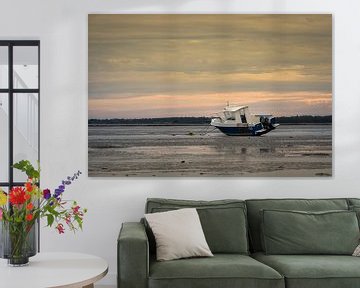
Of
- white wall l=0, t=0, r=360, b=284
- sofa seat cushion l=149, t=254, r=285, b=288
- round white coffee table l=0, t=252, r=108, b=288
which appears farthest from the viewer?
white wall l=0, t=0, r=360, b=284

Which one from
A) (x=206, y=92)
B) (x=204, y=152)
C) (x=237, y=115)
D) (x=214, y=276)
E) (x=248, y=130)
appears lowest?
(x=214, y=276)

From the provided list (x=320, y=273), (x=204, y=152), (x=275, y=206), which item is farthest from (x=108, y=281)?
(x=320, y=273)

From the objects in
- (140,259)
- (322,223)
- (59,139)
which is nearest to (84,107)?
(59,139)

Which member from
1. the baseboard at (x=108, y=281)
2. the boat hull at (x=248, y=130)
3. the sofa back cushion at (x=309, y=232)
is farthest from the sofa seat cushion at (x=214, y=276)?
the boat hull at (x=248, y=130)

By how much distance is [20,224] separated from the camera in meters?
3.57

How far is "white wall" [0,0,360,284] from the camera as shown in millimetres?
5008

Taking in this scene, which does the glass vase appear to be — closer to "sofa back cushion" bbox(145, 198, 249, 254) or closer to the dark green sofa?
the dark green sofa

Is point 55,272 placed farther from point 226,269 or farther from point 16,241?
point 226,269

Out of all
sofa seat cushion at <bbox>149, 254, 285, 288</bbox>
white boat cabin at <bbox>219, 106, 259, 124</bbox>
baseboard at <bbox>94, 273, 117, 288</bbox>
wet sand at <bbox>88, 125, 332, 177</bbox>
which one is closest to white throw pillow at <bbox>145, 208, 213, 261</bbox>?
sofa seat cushion at <bbox>149, 254, 285, 288</bbox>

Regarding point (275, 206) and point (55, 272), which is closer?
point (55, 272)

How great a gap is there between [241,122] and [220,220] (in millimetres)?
909

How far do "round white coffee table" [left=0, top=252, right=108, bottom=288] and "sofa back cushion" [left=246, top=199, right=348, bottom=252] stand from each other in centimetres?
139

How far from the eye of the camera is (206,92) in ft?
16.6

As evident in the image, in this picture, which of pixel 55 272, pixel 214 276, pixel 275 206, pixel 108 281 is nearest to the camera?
pixel 55 272
